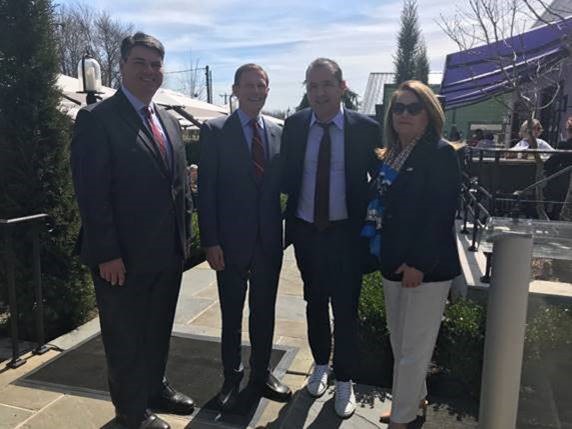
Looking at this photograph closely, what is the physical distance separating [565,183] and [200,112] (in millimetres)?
10204

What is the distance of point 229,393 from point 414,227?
62.6 inches

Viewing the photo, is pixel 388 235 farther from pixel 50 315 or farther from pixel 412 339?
pixel 50 315

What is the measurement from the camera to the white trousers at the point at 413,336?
246 cm

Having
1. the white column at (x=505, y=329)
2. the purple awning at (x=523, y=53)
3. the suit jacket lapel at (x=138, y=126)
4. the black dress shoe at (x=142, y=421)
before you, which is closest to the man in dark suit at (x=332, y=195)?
the suit jacket lapel at (x=138, y=126)

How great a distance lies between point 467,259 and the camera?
13.5ft

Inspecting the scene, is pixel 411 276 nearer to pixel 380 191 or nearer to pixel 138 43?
pixel 380 191

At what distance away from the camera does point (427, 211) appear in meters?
2.35

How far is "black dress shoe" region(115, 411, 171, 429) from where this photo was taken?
2.72 metres

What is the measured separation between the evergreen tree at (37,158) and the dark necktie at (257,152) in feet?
7.15

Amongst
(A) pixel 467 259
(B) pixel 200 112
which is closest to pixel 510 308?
(A) pixel 467 259

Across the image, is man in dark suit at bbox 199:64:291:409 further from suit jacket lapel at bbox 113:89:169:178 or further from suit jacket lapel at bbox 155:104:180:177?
suit jacket lapel at bbox 113:89:169:178

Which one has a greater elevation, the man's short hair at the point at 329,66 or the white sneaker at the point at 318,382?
the man's short hair at the point at 329,66

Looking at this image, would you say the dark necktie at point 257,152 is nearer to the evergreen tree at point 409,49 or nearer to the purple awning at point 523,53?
the purple awning at point 523,53

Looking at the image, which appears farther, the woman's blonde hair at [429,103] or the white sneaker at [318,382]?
the white sneaker at [318,382]
